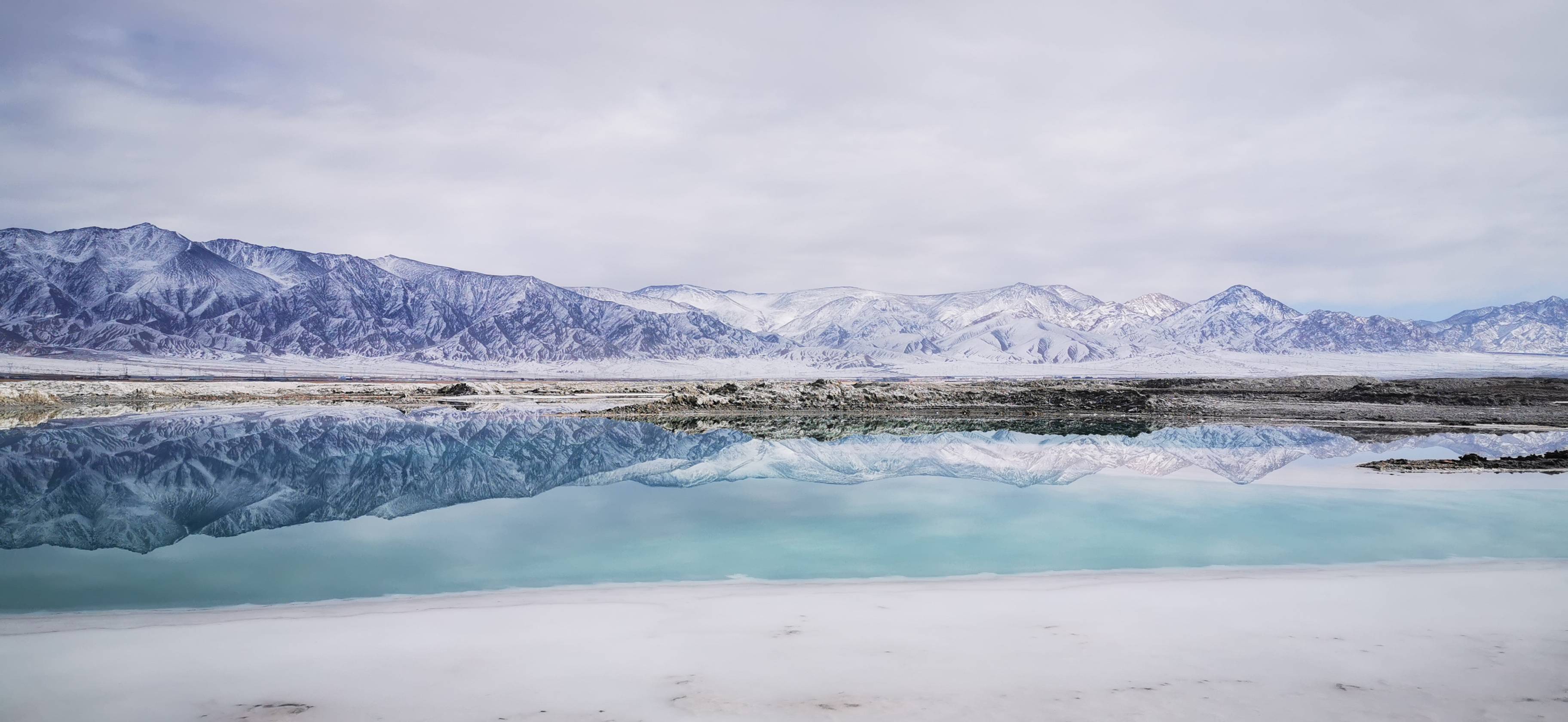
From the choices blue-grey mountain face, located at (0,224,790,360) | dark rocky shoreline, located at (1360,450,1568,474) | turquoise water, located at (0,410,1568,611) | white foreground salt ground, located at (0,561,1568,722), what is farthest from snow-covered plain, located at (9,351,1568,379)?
white foreground salt ground, located at (0,561,1568,722)

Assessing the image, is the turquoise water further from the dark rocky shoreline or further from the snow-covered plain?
the snow-covered plain

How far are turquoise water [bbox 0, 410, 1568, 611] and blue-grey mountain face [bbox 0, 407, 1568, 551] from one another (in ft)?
0.36

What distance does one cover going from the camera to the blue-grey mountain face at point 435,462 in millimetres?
13258

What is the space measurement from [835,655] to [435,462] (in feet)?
52.9

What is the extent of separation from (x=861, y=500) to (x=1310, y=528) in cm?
Result: 622

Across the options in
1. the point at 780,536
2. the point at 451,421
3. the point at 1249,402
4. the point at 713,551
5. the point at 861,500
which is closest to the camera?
the point at 713,551

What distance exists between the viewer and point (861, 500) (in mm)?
14336

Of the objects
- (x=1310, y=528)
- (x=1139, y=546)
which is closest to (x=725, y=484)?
(x=1139, y=546)

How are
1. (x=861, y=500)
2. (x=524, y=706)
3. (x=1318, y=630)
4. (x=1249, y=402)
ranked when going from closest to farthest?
(x=524, y=706), (x=1318, y=630), (x=861, y=500), (x=1249, y=402)

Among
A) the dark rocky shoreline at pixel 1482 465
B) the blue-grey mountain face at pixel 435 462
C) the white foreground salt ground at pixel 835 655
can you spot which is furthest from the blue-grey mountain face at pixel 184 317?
the white foreground salt ground at pixel 835 655

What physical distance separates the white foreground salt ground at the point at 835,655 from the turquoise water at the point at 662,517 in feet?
3.93

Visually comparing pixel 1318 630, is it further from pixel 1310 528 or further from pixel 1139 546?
pixel 1310 528

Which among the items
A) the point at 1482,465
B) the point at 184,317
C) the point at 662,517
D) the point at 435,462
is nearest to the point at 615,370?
the point at 184,317

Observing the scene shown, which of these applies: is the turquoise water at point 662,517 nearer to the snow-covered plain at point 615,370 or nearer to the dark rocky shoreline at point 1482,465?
the dark rocky shoreline at point 1482,465
